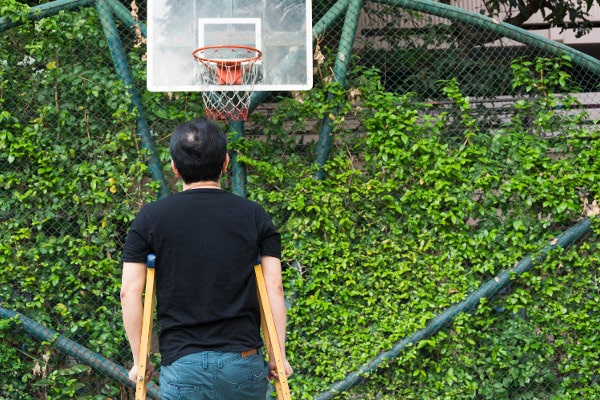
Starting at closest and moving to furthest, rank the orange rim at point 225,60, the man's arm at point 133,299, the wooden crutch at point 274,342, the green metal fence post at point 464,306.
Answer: the man's arm at point 133,299, the wooden crutch at point 274,342, the orange rim at point 225,60, the green metal fence post at point 464,306

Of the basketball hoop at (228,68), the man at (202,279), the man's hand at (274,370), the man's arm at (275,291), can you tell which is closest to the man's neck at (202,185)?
the man at (202,279)

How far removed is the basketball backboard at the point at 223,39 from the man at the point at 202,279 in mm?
2291

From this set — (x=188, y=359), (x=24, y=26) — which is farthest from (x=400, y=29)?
(x=188, y=359)

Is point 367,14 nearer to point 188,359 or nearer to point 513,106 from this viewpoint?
point 513,106

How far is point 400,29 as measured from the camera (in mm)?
6293

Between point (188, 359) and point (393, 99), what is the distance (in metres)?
3.36

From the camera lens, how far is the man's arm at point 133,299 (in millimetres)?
3252

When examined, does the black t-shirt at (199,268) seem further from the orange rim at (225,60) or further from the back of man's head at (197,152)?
the orange rim at (225,60)

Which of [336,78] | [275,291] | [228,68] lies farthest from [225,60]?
[275,291]

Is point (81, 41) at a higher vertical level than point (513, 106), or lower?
higher

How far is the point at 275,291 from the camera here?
3.42 m

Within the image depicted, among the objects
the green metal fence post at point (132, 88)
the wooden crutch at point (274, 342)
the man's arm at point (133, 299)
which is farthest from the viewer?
the green metal fence post at point (132, 88)

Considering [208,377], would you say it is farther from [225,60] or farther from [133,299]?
[225,60]

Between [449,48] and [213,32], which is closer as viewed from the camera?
[213,32]
